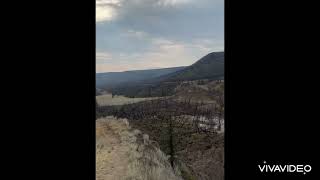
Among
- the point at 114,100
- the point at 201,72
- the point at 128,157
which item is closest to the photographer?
the point at 128,157

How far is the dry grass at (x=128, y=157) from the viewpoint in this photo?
12.5 meters

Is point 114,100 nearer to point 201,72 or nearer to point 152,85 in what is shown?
point 152,85

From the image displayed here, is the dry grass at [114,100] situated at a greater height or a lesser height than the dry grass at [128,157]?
greater

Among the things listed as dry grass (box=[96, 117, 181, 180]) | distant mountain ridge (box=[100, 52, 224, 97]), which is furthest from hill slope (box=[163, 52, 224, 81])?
dry grass (box=[96, 117, 181, 180])

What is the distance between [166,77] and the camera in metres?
32.2

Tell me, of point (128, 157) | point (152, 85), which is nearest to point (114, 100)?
point (152, 85)

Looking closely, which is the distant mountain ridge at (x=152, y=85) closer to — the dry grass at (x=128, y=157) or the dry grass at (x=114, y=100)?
the dry grass at (x=114, y=100)

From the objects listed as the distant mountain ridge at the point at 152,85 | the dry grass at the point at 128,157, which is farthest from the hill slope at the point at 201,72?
the dry grass at the point at 128,157

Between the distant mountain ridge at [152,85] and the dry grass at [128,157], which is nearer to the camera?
the dry grass at [128,157]

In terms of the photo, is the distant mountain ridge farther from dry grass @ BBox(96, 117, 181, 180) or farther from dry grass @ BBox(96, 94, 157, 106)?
dry grass @ BBox(96, 117, 181, 180)

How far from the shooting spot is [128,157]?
1368 cm
